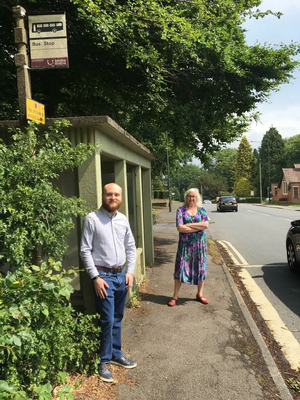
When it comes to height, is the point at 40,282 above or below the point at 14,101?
below

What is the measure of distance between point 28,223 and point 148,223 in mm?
5050

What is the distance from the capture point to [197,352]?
3525 mm

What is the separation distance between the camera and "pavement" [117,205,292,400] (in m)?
2.88

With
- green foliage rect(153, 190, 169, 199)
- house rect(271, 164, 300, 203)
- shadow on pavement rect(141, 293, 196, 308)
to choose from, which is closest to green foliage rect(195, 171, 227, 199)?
house rect(271, 164, 300, 203)

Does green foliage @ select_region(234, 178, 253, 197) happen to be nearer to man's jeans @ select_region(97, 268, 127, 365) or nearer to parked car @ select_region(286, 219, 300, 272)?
parked car @ select_region(286, 219, 300, 272)

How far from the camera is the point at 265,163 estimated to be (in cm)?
7806

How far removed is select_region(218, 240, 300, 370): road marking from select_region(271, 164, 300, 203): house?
48.6m

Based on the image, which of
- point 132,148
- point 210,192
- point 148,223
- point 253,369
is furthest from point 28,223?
point 210,192

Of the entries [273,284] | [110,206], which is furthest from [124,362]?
[273,284]

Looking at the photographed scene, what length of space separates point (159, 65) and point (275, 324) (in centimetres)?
508

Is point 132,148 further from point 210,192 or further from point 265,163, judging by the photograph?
point 210,192

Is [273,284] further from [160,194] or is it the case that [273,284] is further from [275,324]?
[160,194]

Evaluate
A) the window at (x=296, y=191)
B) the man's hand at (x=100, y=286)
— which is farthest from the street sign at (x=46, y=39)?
the window at (x=296, y=191)

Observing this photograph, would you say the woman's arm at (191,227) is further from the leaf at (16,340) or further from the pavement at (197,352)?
the leaf at (16,340)
